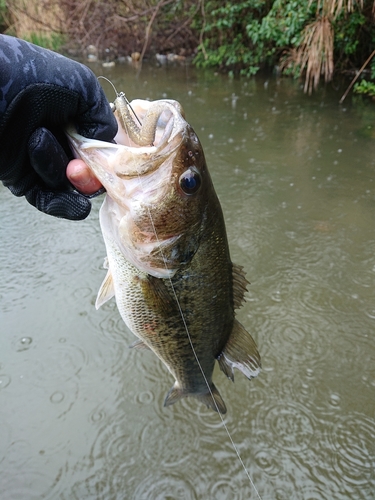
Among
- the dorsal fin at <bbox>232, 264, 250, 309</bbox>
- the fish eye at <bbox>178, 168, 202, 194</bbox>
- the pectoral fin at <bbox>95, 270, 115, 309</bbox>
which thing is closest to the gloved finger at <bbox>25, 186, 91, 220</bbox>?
the fish eye at <bbox>178, 168, 202, 194</bbox>

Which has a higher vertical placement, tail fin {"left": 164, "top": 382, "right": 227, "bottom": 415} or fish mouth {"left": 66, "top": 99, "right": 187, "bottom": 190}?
fish mouth {"left": 66, "top": 99, "right": 187, "bottom": 190}

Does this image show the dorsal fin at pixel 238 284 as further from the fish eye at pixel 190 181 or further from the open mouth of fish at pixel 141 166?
the fish eye at pixel 190 181

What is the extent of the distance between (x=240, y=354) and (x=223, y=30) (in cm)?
946

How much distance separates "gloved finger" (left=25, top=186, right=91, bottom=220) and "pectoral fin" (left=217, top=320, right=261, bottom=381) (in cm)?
82

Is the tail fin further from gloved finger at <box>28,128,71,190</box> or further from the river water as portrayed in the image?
gloved finger at <box>28,128,71,190</box>

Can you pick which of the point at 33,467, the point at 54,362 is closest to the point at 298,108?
the point at 54,362

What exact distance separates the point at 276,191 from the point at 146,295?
2846 mm

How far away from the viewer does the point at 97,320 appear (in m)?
2.68

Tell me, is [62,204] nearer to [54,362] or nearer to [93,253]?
[54,362]

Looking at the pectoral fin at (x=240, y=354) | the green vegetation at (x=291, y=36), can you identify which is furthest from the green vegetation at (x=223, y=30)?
the pectoral fin at (x=240, y=354)

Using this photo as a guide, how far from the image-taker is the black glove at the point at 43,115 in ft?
3.43

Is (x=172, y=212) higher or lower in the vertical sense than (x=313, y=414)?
higher

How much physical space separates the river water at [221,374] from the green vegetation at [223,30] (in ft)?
10.3

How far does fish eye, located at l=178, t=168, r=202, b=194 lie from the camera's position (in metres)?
1.24
